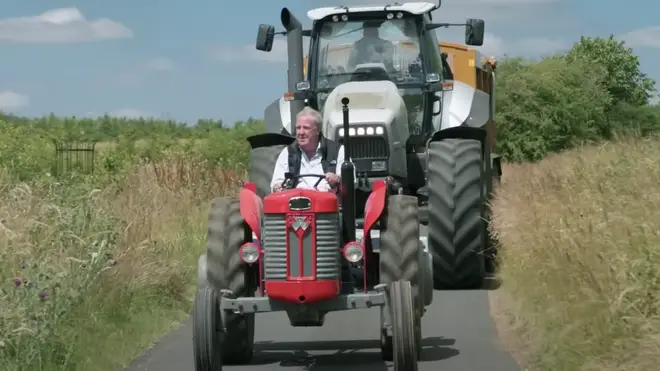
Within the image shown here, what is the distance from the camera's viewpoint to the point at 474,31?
608 inches

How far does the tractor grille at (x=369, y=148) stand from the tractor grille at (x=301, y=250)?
5.09m

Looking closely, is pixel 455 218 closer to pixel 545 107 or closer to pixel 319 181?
pixel 319 181

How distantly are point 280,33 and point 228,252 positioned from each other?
6.63 metres

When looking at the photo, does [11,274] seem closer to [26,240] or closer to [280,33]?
[26,240]

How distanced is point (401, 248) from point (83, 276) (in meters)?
3.43

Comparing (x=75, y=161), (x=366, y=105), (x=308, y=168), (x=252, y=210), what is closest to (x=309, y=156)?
(x=308, y=168)

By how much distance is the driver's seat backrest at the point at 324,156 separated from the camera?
981cm

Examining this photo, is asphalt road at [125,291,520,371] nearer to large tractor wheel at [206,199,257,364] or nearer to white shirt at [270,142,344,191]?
large tractor wheel at [206,199,257,364]

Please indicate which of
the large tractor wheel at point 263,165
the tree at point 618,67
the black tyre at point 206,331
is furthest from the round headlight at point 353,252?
the tree at point 618,67

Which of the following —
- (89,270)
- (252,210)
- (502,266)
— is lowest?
(502,266)

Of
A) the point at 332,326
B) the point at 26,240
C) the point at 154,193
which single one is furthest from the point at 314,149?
the point at 154,193

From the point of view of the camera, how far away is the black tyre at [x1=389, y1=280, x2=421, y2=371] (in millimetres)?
8555

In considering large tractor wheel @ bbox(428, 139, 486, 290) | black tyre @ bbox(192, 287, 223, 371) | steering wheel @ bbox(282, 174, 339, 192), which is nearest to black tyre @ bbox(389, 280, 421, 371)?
black tyre @ bbox(192, 287, 223, 371)

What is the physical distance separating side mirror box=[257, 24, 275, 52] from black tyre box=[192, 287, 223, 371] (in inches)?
278
